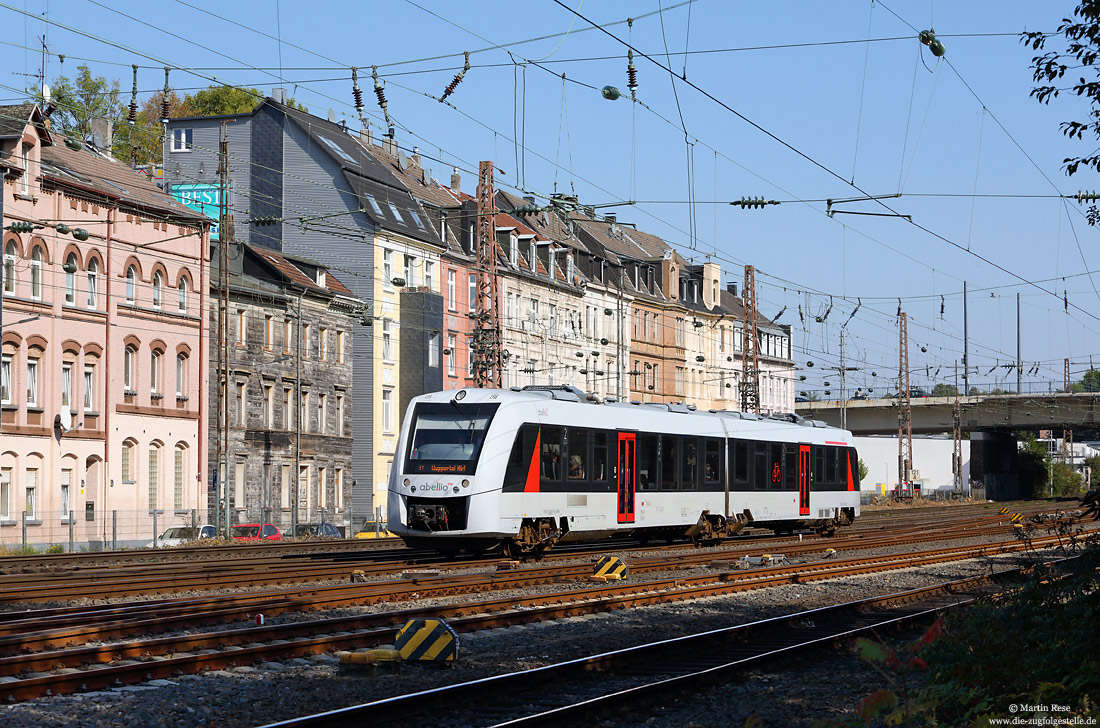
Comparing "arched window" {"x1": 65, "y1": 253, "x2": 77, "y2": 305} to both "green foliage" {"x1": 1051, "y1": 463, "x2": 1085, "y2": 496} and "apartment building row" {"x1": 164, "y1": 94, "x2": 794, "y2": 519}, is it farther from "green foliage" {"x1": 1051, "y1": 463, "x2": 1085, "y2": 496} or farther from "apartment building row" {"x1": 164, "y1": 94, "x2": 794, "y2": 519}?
"green foliage" {"x1": 1051, "y1": 463, "x2": 1085, "y2": 496}

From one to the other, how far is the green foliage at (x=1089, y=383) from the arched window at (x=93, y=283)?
68511mm

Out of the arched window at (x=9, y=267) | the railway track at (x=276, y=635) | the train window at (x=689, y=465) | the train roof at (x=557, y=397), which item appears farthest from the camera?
the arched window at (x=9, y=267)

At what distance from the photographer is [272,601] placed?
18.3m

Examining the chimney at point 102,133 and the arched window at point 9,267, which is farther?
the chimney at point 102,133

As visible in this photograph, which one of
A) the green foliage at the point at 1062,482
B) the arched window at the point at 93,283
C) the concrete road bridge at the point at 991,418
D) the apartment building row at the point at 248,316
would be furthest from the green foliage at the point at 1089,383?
the arched window at the point at 93,283

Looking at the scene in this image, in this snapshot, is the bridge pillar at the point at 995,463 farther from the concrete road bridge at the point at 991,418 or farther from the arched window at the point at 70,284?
the arched window at the point at 70,284

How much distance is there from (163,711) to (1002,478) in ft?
342

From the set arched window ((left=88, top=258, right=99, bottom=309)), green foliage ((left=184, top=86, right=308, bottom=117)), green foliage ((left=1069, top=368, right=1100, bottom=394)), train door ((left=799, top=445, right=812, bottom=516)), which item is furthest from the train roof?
green foliage ((left=1069, top=368, right=1100, bottom=394))

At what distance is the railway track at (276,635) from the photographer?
12.5 metres

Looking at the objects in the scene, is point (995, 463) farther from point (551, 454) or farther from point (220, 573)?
point (220, 573)

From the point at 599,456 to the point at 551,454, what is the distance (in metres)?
1.82

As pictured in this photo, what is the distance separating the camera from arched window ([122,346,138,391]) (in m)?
47.6

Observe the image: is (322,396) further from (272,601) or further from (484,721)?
(484,721)

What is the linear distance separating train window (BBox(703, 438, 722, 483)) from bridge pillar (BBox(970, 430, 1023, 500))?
7455 cm
